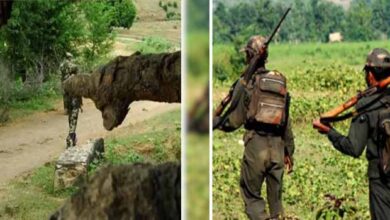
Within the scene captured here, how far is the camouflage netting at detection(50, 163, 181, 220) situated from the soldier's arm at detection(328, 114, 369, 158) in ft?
2.71

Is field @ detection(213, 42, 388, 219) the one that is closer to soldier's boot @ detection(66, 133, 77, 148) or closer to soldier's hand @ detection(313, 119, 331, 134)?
soldier's hand @ detection(313, 119, 331, 134)

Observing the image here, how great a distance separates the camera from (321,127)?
480cm

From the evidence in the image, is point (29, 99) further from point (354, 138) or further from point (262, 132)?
point (354, 138)

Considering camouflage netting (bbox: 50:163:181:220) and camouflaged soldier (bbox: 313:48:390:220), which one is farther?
camouflage netting (bbox: 50:163:181:220)

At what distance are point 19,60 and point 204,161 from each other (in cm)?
106

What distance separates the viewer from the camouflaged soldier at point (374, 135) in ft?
15.3

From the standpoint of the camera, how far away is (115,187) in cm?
494

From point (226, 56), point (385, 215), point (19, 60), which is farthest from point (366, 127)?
point (19, 60)

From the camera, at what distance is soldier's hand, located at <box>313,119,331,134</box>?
15.7 feet

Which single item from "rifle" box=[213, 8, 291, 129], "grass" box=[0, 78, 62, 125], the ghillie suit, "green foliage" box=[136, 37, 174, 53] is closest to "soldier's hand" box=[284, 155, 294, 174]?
"rifle" box=[213, 8, 291, 129]

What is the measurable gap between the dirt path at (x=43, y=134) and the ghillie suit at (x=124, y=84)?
4cm

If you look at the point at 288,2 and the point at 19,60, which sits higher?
the point at 288,2

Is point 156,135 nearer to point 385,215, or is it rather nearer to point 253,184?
point 253,184

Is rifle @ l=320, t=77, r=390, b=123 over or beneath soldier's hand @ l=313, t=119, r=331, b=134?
over
